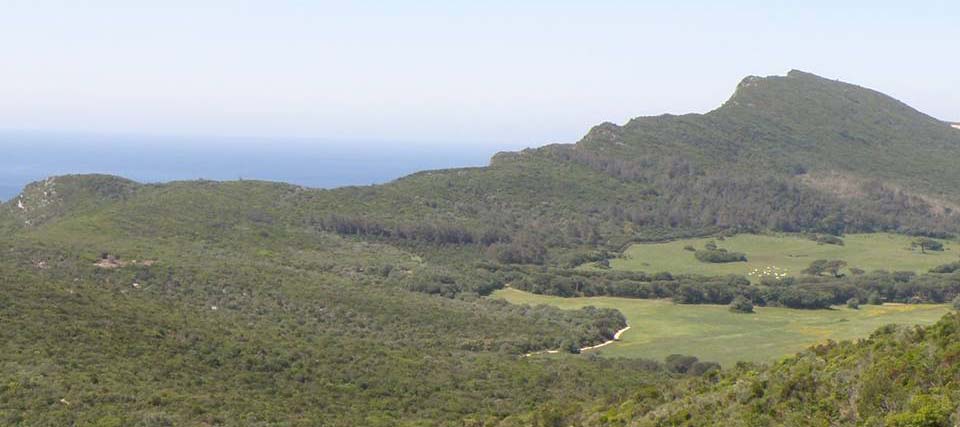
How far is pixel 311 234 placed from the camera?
274ft

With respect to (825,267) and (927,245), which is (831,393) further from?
(927,245)

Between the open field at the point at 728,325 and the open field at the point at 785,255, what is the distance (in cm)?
1630

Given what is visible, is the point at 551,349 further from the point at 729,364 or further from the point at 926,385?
the point at 926,385

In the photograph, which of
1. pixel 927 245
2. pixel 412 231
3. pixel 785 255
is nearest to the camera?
pixel 412 231

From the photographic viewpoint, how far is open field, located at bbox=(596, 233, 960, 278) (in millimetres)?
89938

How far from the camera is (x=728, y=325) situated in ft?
212

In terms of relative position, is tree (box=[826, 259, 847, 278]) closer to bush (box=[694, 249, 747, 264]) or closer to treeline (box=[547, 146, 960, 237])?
bush (box=[694, 249, 747, 264])

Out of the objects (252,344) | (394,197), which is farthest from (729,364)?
(394,197)

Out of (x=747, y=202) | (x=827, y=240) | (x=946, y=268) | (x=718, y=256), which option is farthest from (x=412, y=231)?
(x=747, y=202)

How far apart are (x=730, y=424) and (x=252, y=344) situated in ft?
79.7

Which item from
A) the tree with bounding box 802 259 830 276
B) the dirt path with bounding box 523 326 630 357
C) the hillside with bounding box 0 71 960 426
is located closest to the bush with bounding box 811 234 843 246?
the hillside with bounding box 0 71 960 426

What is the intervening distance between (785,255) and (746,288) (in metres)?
23.7

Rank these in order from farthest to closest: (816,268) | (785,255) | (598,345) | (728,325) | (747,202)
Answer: (747,202), (785,255), (816,268), (728,325), (598,345)

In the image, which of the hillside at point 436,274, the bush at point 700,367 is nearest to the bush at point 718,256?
the hillside at point 436,274
